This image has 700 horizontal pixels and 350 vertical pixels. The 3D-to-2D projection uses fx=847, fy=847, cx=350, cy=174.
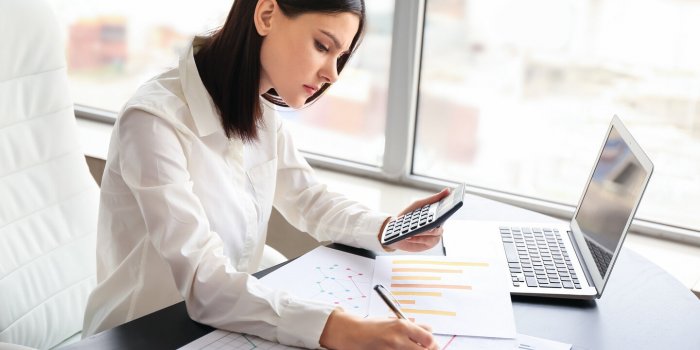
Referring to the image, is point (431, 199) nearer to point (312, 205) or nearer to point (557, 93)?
point (312, 205)

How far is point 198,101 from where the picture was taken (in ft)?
4.66

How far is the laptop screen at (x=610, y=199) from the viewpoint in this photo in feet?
4.42

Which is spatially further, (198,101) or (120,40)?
(120,40)

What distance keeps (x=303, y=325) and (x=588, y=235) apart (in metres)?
0.61

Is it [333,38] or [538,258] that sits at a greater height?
[333,38]

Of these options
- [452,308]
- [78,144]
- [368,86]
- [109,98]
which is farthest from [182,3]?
[452,308]

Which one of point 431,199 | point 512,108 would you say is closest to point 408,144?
point 512,108

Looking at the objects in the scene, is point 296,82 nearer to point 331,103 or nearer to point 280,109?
point 280,109

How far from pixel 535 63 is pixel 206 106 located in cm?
107

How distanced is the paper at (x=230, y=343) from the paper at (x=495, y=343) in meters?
0.22

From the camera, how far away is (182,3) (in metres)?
2.71

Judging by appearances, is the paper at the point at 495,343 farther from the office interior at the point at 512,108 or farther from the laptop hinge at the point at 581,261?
the office interior at the point at 512,108

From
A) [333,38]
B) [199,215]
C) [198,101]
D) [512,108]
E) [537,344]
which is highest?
[333,38]

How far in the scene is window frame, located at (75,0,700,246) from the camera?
2182 mm
